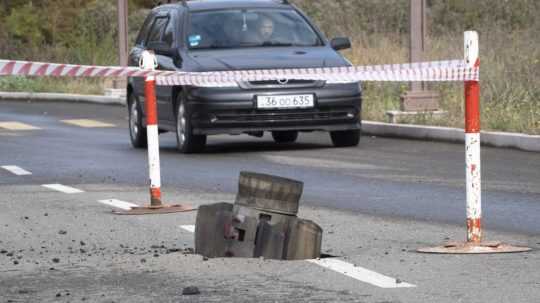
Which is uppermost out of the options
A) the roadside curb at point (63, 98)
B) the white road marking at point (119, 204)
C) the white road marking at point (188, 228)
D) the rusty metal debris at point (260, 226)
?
the rusty metal debris at point (260, 226)

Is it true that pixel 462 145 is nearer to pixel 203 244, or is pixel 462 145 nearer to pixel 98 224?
pixel 98 224

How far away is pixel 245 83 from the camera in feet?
56.0

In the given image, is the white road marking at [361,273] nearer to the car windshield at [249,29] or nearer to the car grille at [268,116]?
the car grille at [268,116]

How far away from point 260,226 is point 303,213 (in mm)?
2593

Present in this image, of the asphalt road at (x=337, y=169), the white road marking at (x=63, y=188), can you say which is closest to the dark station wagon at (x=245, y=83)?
the asphalt road at (x=337, y=169)

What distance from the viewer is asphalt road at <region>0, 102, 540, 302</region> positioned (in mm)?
7492

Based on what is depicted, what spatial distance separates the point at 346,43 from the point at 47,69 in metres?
6.40

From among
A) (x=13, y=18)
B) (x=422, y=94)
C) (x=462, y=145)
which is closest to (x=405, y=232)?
(x=462, y=145)

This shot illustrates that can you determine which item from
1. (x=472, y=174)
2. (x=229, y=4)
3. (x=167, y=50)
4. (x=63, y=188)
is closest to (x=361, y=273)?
(x=472, y=174)

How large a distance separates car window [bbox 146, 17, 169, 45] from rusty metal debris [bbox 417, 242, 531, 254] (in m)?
10.5

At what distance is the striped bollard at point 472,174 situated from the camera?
→ 882 cm

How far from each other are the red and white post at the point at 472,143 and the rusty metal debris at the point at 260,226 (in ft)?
3.29

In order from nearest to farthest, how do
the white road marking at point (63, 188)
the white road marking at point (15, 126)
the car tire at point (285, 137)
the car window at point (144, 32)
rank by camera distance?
the white road marking at point (63, 188)
the car tire at point (285, 137)
the car window at point (144, 32)
the white road marking at point (15, 126)

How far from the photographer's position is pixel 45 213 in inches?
448
